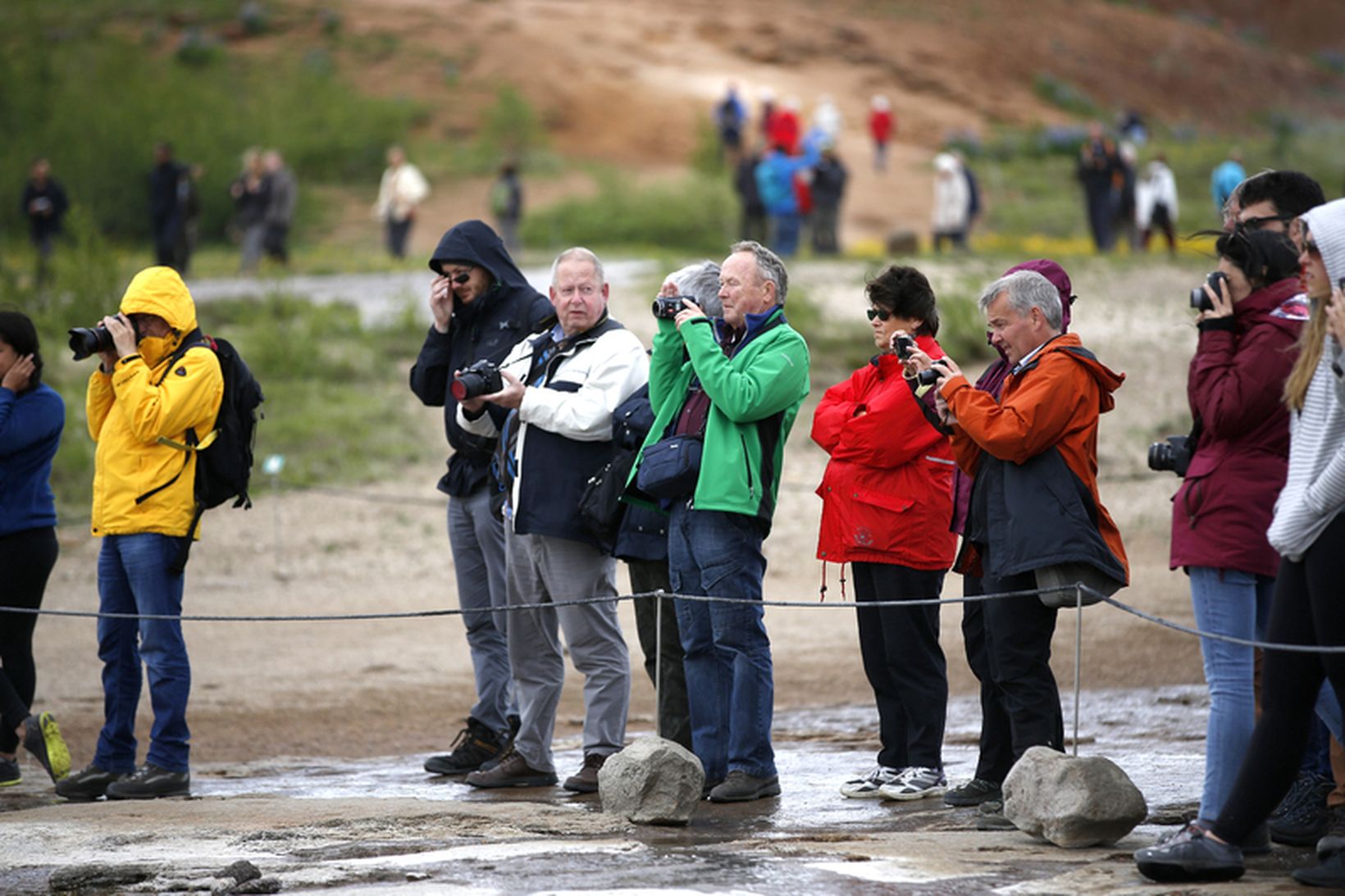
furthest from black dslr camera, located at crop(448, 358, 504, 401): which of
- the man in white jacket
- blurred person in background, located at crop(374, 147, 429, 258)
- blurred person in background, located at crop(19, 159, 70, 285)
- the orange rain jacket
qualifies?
blurred person in background, located at crop(374, 147, 429, 258)

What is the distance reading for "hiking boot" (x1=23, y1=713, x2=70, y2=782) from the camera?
23.7 feet

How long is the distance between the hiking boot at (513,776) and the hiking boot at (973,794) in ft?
5.71

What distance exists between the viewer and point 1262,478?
5.24m

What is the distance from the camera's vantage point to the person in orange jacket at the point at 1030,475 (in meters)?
5.79

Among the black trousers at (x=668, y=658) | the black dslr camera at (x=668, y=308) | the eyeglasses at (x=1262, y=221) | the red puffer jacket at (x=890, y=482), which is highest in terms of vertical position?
the eyeglasses at (x=1262, y=221)

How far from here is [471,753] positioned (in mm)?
7734

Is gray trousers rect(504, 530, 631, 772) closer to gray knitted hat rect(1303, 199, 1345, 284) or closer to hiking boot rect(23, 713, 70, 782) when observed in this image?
hiking boot rect(23, 713, 70, 782)

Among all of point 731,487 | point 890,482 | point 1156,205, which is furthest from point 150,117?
point 890,482

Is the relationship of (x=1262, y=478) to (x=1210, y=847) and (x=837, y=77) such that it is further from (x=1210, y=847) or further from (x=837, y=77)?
(x=837, y=77)

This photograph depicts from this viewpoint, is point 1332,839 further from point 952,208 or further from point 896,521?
point 952,208

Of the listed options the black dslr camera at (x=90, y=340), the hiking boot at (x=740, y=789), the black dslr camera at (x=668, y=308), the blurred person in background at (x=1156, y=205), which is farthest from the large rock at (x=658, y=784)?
the blurred person in background at (x=1156, y=205)

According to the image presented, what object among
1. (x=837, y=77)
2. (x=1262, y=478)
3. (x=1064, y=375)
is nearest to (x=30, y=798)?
(x=1064, y=375)

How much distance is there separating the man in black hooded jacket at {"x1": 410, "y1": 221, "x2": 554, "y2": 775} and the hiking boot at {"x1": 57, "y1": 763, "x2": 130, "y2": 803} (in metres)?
1.35

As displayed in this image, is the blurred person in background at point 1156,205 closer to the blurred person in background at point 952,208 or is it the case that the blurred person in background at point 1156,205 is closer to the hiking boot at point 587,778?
the blurred person in background at point 952,208
